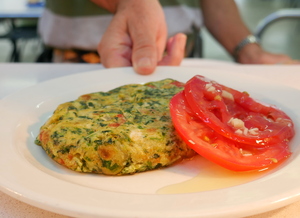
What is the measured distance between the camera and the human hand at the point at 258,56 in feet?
8.17

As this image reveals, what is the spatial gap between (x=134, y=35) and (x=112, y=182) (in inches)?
39.4

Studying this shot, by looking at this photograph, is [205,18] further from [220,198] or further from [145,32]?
[220,198]

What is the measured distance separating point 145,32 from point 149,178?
0.95 meters

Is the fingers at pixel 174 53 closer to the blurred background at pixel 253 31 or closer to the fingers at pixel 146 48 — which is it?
the fingers at pixel 146 48

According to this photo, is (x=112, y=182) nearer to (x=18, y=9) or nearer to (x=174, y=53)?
(x=174, y=53)

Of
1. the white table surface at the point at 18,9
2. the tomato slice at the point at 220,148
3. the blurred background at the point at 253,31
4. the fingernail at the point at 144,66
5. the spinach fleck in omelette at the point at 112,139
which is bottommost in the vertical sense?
the blurred background at the point at 253,31

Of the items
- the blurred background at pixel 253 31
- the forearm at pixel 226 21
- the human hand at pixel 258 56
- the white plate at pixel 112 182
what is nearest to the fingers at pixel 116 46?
the white plate at pixel 112 182

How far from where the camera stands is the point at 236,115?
1.08 metres

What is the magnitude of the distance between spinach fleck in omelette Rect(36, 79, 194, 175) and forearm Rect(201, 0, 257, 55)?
6.09 feet

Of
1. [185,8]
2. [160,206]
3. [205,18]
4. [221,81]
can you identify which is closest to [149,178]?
[160,206]

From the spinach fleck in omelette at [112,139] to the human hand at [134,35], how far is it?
2.31ft

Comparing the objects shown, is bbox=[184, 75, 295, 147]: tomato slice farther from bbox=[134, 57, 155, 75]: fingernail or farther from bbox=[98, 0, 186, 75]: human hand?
bbox=[98, 0, 186, 75]: human hand

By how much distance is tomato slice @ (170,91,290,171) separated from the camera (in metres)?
0.91

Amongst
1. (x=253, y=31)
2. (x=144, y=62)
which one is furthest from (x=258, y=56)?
(x=253, y=31)
